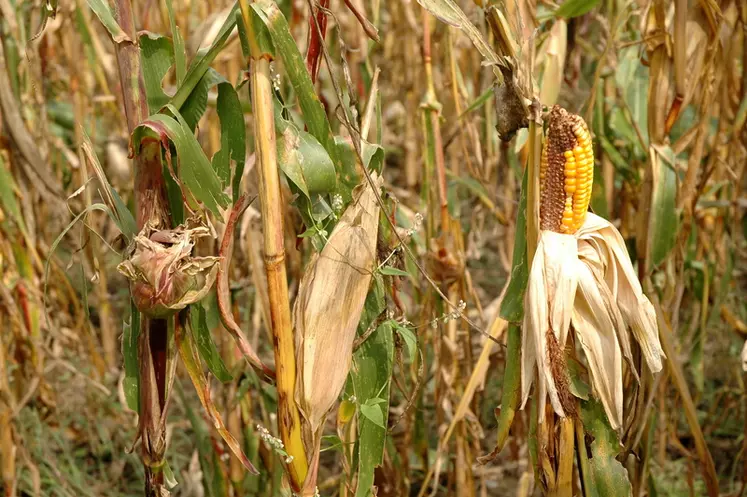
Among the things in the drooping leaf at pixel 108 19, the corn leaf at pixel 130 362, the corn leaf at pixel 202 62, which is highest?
the drooping leaf at pixel 108 19

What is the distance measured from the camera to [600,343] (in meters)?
0.74

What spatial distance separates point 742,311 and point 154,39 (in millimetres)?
1647

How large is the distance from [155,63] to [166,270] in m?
0.20

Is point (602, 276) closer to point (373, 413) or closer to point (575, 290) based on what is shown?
point (575, 290)

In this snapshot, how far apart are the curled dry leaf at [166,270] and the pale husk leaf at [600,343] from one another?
1.11ft

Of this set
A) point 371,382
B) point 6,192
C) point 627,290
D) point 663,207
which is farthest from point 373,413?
point 6,192

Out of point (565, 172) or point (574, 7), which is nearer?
point (565, 172)

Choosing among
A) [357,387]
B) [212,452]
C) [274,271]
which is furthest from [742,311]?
[274,271]

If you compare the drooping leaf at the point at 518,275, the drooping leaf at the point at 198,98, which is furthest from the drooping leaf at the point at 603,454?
the drooping leaf at the point at 198,98

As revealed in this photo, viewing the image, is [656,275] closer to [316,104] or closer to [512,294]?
[512,294]

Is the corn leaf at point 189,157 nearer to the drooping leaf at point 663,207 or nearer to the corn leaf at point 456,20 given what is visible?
the corn leaf at point 456,20

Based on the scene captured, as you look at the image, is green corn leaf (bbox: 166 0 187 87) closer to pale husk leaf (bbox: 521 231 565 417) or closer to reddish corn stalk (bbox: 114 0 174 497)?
reddish corn stalk (bbox: 114 0 174 497)

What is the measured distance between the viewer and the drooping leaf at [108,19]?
0.69 meters

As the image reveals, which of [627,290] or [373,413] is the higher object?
[627,290]
